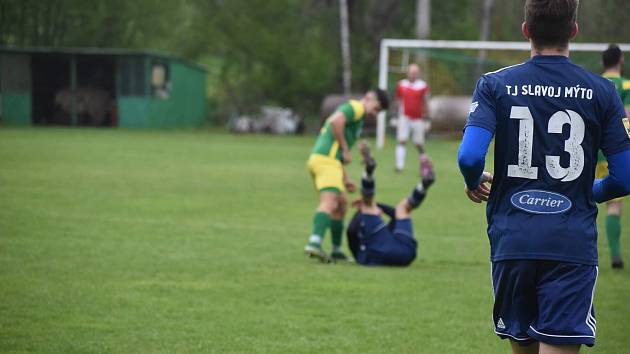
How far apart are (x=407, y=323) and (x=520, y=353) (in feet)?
10.6

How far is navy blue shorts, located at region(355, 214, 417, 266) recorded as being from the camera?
33.5 feet

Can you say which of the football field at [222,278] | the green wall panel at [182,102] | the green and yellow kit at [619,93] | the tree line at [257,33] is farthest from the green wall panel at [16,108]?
the green and yellow kit at [619,93]

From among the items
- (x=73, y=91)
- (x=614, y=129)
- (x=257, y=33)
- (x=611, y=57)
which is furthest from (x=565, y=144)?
(x=73, y=91)

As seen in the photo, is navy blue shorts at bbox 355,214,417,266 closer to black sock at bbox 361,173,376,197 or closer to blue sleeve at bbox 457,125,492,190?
black sock at bbox 361,173,376,197

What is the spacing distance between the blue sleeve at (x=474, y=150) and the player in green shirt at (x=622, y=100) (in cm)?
549

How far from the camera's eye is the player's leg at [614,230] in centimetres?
1018

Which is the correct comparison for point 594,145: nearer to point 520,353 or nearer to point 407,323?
point 520,353

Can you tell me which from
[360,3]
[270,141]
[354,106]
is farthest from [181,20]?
[354,106]

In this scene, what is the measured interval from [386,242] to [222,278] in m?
1.95

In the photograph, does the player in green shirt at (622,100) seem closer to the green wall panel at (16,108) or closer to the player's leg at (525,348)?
the player's leg at (525,348)

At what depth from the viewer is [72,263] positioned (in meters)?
9.61

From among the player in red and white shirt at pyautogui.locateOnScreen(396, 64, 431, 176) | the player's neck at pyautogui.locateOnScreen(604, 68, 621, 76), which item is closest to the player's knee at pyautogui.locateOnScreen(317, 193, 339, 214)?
the player's neck at pyautogui.locateOnScreen(604, 68, 621, 76)

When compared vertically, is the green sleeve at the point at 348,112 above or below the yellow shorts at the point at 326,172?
above

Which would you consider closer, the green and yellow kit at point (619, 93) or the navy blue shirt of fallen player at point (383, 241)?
the green and yellow kit at point (619, 93)
